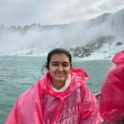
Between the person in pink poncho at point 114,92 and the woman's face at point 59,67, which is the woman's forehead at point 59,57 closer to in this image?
the woman's face at point 59,67

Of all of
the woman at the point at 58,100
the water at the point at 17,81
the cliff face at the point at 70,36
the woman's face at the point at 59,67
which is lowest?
the water at the point at 17,81

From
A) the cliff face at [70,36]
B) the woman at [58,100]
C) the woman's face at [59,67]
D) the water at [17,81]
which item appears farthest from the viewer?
the cliff face at [70,36]

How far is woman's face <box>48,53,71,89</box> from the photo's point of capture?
155 centimetres

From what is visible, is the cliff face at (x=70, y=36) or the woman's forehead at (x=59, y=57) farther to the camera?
the cliff face at (x=70, y=36)

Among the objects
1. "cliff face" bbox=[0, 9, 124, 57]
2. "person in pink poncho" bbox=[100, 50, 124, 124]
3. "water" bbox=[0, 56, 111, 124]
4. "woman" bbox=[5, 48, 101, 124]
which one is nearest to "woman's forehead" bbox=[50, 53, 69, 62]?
"woman" bbox=[5, 48, 101, 124]

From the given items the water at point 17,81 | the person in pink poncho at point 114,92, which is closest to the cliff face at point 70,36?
the water at point 17,81

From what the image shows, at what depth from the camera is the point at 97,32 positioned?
59.5m

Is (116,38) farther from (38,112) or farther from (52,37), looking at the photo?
(38,112)

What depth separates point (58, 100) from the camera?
1502 mm

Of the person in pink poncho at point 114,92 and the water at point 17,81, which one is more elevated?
the person in pink poncho at point 114,92

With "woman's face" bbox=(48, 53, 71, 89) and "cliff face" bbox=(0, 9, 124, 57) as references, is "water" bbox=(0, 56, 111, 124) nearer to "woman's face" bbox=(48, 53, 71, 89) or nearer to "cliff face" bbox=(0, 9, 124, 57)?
"woman's face" bbox=(48, 53, 71, 89)

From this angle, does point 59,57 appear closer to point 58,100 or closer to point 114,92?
point 58,100

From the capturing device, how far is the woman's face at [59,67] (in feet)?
5.09

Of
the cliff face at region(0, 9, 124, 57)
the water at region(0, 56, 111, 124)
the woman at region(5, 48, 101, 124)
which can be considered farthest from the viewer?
the cliff face at region(0, 9, 124, 57)
